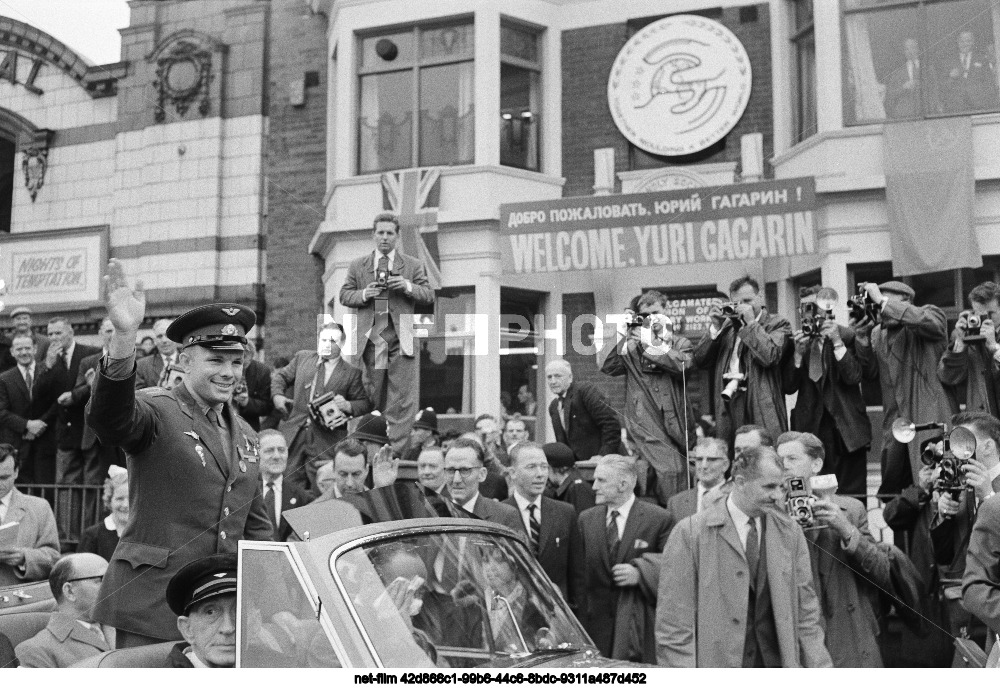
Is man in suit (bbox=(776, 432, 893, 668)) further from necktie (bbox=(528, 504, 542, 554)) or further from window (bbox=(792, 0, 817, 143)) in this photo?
window (bbox=(792, 0, 817, 143))

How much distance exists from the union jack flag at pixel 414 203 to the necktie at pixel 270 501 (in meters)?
1.27

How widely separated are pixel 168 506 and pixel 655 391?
1.85 meters

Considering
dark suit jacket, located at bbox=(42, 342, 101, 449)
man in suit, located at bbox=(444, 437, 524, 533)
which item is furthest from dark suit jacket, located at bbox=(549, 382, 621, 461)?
dark suit jacket, located at bbox=(42, 342, 101, 449)

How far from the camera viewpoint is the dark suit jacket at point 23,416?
5379mm

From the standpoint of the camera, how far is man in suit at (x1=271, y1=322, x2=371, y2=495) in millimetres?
3789

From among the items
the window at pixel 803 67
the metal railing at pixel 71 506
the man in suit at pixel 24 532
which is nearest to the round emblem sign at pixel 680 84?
the window at pixel 803 67

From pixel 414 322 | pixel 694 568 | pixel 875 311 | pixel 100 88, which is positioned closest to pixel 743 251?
pixel 875 311

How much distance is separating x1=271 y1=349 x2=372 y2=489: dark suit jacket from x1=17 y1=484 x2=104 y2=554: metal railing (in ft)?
4.19

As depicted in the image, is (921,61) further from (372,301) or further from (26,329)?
(26,329)

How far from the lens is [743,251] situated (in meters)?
4.73

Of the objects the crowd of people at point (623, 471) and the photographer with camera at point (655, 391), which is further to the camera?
the photographer with camera at point (655, 391)

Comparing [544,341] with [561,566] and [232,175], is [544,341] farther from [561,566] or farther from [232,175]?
[232,175]

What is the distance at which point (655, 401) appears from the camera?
419cm

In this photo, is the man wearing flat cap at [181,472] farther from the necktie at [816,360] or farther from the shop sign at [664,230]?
the necktie at [816,360]
